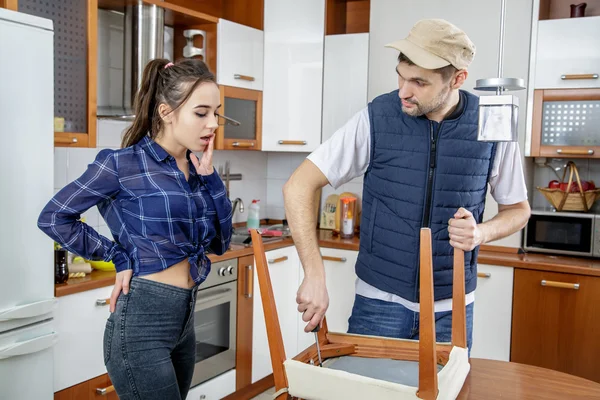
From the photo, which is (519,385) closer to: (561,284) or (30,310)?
(30,310)

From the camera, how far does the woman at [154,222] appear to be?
65.3 inches

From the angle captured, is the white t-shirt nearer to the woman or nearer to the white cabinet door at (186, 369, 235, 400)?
the woman

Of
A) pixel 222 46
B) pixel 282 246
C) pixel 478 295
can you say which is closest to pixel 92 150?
pixel 222 46

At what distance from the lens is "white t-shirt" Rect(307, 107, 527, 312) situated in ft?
5.93

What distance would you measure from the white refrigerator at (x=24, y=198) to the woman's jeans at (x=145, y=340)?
63cm

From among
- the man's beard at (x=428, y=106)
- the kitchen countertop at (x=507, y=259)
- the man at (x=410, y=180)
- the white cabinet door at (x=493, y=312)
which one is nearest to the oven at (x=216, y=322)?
the kitchen countertop at (x=507, y=259)

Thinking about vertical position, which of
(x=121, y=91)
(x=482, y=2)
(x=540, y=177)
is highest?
(x=482, y=2)

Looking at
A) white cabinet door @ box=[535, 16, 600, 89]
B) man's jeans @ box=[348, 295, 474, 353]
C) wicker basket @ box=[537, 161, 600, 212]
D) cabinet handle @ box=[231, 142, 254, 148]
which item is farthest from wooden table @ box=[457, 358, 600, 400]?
cabinet handle @ box=[231, 142, 254, 148]

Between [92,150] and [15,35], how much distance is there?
1059 mm

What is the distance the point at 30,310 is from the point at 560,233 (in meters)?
2.46

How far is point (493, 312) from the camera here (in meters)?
3.20

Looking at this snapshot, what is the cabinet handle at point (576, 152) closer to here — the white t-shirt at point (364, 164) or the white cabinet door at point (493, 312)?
the white cabinet door at point (493, 312)

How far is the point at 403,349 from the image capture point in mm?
1258

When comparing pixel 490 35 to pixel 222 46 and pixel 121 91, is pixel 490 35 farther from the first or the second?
pixel 121 91
